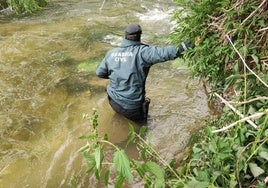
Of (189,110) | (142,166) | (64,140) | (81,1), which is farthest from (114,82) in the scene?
(81,1)

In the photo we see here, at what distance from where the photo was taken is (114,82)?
17.5 ft

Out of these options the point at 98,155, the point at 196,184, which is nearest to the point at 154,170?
the point at 196,184

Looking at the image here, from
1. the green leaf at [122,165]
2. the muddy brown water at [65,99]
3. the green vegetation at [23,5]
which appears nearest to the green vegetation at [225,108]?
the green leaf at [122,165]

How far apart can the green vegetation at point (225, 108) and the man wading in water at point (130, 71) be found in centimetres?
96

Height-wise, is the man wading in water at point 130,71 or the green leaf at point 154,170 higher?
the green leaf at point 154,170

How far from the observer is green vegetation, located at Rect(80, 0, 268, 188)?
2.40 meters

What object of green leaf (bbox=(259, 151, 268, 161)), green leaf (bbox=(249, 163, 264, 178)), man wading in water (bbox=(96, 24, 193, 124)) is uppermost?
green leaf (bbox=(259, 151, 268, 161))

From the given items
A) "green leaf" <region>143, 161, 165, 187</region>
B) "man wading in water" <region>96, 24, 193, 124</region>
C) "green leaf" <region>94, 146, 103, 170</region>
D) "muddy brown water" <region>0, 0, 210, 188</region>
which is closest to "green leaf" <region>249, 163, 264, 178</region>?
"green leaf" <region>143, 161, 165, 187</region>

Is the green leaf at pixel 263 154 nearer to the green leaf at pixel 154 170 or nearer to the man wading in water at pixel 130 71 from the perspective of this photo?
the green leaf at pixel 154 170

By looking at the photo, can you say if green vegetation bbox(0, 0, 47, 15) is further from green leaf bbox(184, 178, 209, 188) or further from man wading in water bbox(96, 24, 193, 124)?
green leaf bbox(184, 178, 209, 188)

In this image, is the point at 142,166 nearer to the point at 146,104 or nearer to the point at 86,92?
the point at 146,104

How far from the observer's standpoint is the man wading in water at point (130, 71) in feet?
16.5

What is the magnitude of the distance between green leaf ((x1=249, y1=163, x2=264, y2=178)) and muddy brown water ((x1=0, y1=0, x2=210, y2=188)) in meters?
1.47

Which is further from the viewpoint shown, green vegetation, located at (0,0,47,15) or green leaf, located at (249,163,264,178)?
green vegetation, located at (0,0,47,15)
